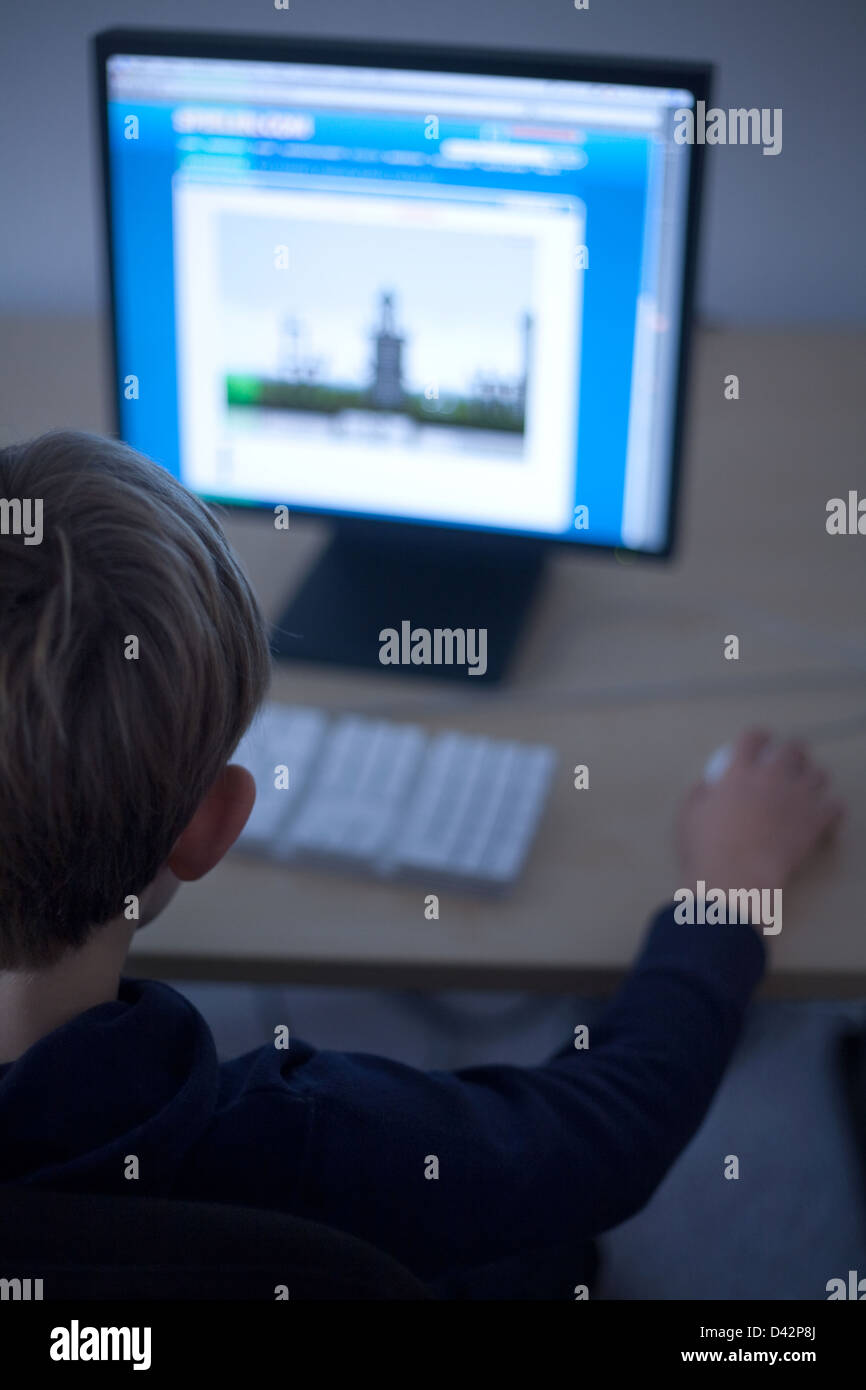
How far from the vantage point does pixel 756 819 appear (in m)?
0.91

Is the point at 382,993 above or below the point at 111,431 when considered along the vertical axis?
below

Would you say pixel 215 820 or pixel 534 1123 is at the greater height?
pixel 215 820

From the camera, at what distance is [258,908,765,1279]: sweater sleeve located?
2.16ft

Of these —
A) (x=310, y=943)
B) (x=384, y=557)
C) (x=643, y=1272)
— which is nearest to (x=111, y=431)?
(x=384, y=557)

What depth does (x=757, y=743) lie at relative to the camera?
38.1 inches

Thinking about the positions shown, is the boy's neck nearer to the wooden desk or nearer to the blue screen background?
the wooden desk

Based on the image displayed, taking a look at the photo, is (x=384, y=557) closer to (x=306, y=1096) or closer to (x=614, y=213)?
(x=614, y=213)

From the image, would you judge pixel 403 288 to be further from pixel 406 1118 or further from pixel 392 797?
pixel 406 1118

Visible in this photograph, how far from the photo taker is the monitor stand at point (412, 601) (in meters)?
1.09

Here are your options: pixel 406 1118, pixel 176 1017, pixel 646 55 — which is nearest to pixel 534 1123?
pixel 406 1118

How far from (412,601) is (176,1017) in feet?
1.95

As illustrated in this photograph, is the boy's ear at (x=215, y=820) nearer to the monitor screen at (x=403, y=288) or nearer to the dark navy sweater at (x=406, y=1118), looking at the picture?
the dark navy sweater at (x=406, y=1118)

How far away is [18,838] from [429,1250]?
1.08 ft

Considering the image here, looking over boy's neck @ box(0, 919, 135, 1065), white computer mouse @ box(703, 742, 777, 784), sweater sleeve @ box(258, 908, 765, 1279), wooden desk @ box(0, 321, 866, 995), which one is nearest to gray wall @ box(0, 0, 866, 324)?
wooden desk @ box(0, 321, 866, 995)
